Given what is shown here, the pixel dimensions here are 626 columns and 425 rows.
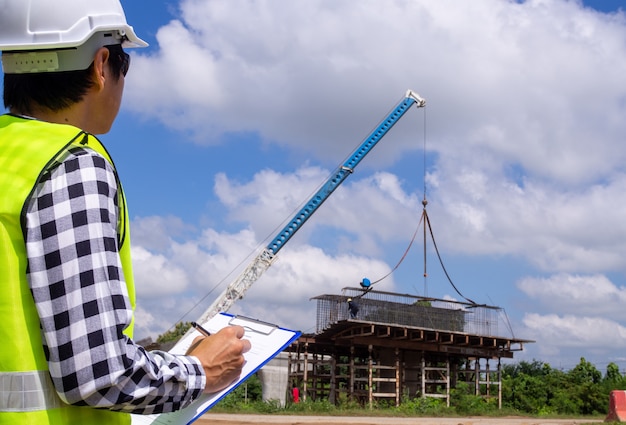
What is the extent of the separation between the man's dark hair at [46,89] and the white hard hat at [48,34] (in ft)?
0.07

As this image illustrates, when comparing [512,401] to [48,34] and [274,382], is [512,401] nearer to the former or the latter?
[274,382]

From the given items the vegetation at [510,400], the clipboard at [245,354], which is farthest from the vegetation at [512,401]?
the clipboard at [245,354]

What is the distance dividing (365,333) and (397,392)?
109 inches

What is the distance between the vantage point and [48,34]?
1.42 metres

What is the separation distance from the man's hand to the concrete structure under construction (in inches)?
945

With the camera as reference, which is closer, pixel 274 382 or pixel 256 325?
pixel 256 325

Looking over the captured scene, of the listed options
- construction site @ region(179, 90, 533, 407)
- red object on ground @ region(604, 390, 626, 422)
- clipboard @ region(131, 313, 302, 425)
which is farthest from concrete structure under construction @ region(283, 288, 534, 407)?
clipboard @ region(131, 313, 302, 425)

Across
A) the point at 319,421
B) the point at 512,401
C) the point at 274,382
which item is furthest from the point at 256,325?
the point at 512,401

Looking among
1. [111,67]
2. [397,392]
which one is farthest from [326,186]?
[111,67]

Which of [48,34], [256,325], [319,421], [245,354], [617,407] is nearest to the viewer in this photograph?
[48,34]

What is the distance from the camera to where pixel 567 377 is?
32781mm


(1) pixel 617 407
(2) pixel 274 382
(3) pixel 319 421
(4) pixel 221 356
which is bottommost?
(3) pixel 319 421

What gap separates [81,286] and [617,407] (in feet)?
61.1

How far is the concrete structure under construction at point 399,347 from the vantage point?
2684 cm
